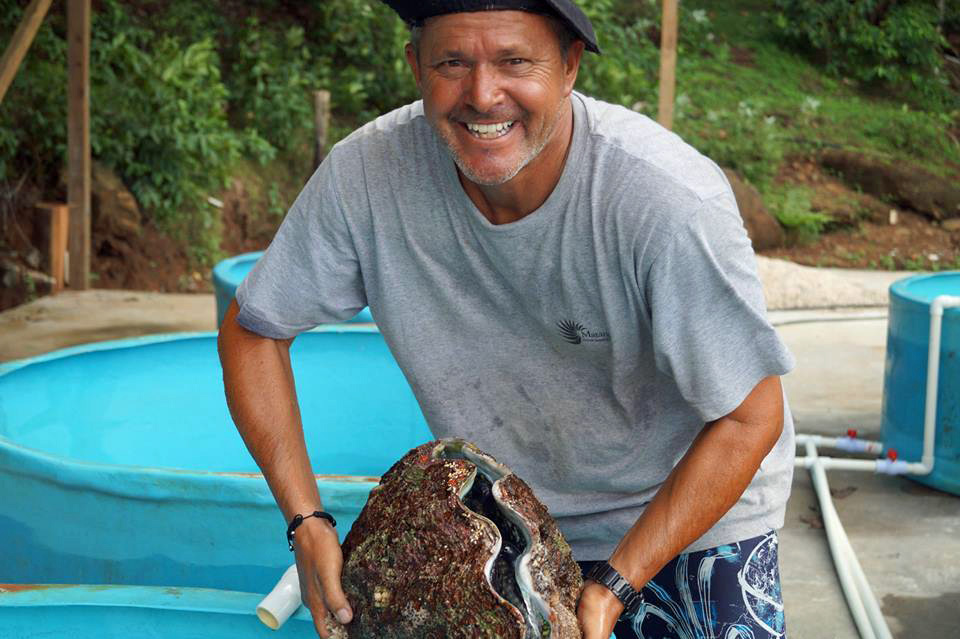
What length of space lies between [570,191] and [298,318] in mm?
486

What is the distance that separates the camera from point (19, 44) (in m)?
5.94

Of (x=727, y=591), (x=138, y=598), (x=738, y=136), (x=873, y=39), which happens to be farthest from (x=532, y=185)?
(x=873, y=39)

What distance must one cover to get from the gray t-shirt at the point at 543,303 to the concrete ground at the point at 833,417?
1.67 m

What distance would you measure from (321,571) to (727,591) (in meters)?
0.61

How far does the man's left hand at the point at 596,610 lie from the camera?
1479 mm

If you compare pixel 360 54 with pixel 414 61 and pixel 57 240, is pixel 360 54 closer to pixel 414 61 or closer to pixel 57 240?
pixel 57 240

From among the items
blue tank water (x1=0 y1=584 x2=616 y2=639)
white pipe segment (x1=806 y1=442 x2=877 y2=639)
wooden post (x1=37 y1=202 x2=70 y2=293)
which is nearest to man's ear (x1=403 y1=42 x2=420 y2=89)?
blue tank water (x1=0 y1=584 x2=616 y2=639)

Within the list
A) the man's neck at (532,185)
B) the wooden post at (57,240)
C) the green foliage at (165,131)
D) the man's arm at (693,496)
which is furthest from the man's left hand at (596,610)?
the green foliage at (165,131)

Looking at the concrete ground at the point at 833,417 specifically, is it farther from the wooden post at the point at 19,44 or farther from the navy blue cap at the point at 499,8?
the navy blue cap at the point at 499,8

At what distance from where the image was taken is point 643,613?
1.87 m

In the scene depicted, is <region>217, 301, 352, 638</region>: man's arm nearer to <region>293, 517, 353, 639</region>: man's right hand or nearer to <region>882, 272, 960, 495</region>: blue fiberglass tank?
<region>293, 517, 353, 639</region>: man's right hand

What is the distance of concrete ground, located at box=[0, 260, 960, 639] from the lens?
3.39 m

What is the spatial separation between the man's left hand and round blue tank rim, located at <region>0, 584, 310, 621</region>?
54 cm

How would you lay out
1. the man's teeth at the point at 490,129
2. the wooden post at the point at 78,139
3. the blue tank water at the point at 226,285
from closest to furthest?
the man's teeth at the point at 490,129 → the blue tank water at the point at 226,285 → the wooden post at the point at 78,139
